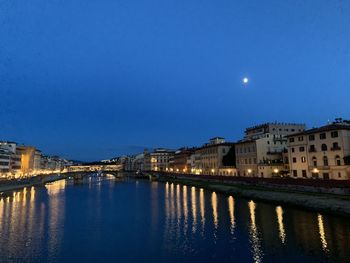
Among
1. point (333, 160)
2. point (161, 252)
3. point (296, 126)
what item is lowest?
point (161, 252)

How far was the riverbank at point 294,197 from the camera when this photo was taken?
138 ft

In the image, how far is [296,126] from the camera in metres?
123

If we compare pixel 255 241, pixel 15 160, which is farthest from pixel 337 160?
pixel 15 160

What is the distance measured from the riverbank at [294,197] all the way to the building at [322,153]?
33.3 feet

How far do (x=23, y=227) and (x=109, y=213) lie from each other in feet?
51.5

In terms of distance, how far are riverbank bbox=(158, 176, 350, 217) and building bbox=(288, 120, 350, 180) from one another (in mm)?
10165

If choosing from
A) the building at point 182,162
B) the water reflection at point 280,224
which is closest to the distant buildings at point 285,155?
the building at point 182,162

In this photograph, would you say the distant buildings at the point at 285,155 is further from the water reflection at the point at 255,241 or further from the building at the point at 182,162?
the water reflection at the point at 255,241

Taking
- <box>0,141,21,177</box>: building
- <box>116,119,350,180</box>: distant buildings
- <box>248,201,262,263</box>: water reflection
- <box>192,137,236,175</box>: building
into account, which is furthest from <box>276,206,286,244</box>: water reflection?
<box>0,141,21,177</box>: building

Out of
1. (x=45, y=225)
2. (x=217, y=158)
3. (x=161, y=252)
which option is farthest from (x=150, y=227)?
(x=217, y=158)

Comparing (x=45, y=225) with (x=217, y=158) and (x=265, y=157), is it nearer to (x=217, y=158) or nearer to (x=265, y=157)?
(x=265, y=157)

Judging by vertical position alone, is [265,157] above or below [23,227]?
Answer: above

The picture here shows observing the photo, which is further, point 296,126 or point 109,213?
point 296,126

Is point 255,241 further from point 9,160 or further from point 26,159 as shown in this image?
point 26,159
